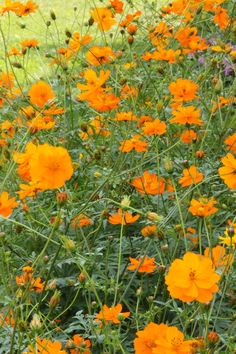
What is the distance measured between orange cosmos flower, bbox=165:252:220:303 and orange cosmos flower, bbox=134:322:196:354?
0.06 metres

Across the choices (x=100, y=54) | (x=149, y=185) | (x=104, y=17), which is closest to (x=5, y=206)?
(x=149, y=185)

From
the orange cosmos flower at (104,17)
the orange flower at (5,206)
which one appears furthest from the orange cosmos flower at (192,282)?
the orange cosmos flower at (104,17)

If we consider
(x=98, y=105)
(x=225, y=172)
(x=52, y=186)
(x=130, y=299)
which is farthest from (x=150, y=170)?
(x=52, y=186)

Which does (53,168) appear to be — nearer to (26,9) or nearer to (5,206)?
(5,206)

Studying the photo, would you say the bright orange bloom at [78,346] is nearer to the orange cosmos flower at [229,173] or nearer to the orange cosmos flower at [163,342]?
the orange cosmos flower at [163,342]

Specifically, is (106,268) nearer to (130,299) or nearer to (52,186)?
(130,299)

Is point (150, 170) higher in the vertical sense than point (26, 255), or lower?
higher

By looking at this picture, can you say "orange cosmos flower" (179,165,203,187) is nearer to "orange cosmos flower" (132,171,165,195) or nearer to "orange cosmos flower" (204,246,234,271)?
"orange cosmos flower" (132,171,165,195)

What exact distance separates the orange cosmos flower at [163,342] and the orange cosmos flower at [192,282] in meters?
0.06

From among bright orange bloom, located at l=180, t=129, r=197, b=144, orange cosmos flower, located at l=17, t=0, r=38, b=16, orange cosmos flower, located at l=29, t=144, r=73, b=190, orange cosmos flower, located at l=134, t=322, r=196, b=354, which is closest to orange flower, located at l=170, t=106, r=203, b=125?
bright orange bloom, located at l=180, t=129, r=197, b=144

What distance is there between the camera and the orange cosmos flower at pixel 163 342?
1.00 m

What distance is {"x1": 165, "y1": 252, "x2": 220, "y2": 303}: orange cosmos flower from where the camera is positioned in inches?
38.8

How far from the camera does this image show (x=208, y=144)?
210 cm

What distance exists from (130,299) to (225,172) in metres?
0.42
